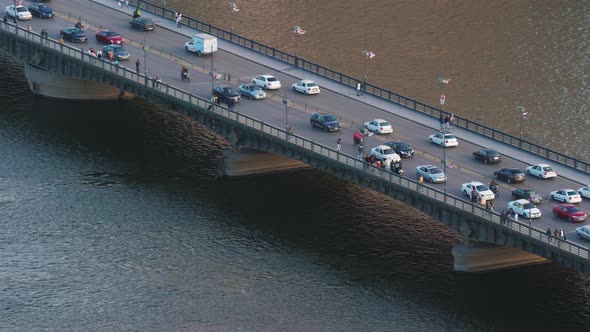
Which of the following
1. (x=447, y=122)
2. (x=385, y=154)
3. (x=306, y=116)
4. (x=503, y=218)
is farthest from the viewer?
(x=306, y=116)

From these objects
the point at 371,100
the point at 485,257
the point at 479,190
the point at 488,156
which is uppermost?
the point at 479,190

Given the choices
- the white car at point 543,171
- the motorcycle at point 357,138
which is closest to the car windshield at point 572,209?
the white car at point 543,171

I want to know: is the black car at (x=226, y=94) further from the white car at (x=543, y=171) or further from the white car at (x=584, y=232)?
the white car at (x=584, y=232)

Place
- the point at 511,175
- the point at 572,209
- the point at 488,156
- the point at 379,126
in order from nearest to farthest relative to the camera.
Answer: the point at 572,209 → the point at 511,175 → the point at 488,156 → the point at 379,126

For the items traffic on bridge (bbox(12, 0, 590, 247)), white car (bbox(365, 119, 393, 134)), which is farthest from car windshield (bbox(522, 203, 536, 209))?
white car (bbox(365, 119, 393, 134))

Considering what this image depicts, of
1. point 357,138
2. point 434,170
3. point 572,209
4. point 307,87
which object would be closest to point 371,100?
point 307,87

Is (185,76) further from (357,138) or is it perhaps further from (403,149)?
(403,149)
